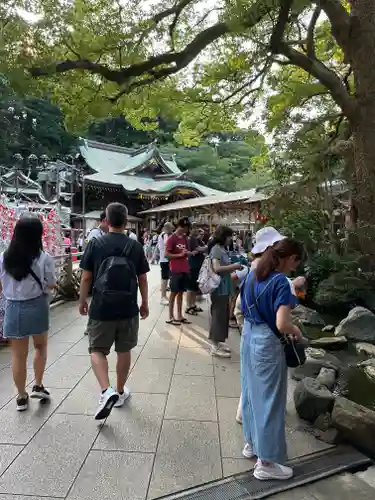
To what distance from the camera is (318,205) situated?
8.97 meters

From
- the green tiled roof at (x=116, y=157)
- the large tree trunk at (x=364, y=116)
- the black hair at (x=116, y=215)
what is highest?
the green tiled roof at (x=116, y=157)

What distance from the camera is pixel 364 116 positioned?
6.93m

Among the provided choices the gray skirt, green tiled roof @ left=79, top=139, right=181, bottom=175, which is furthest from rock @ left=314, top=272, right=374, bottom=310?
green tiled roof @ left=79, top=139, right=181, bottom=175

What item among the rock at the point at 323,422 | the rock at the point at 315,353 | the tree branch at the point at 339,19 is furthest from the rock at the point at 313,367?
the tree branch at the point at 339,19

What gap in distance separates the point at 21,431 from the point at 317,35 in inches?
387

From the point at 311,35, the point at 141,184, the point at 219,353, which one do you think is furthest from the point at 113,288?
the point at 141,184

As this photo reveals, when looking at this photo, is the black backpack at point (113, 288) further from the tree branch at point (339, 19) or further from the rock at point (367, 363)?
the tree branch at point (339, 19)

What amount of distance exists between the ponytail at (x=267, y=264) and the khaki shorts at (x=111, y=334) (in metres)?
1.31

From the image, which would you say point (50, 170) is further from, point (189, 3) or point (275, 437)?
point (275, 437)

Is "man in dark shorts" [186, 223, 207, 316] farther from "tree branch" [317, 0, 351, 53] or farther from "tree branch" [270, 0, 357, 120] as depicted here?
"tree branch" [317, 0, 351, 53]

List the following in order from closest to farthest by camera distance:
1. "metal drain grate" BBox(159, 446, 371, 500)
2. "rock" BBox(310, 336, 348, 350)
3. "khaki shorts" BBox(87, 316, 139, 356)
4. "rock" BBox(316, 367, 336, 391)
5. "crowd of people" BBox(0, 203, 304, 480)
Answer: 1. "metal drain grate" BBox(159, 446, 371, 500)
2. "crowd of people" BBox(0, 203, 304, 480)
3. "khaki shorts" BBox(87, 316, 139, 356)
4. "rock" BBox(316, 367, 336, 391)
5. "rock" BBox(310, 336, 348, 350)

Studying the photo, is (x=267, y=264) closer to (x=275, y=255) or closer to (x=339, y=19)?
(x=275, y=255)

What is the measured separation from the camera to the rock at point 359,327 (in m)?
6.35

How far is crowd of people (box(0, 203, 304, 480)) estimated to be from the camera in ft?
8.21
